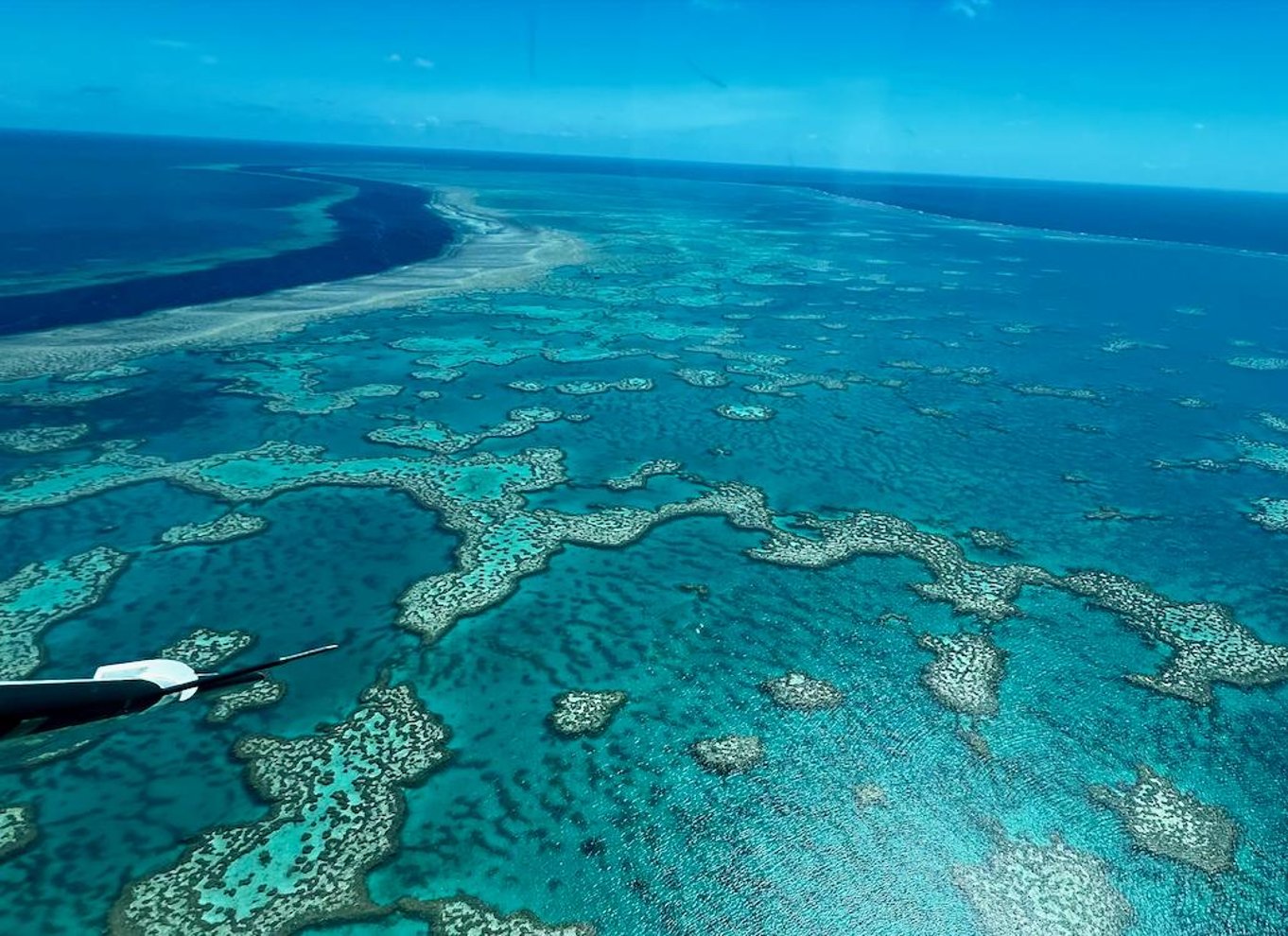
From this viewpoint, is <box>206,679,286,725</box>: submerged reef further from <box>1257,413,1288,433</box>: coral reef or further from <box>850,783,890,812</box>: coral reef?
<box>1257,413,1288,433</box>: coral reef

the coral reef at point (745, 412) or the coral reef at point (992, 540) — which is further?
the coral reef at point (745, 412)

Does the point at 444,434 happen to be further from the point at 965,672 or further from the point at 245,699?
the point at 965,672

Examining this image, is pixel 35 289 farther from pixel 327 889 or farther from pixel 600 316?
pixel 327 889

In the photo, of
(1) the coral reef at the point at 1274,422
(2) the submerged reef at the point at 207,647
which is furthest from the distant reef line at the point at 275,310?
(1) the coral reef at the point at 1274,422

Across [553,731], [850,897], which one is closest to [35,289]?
[553,731]

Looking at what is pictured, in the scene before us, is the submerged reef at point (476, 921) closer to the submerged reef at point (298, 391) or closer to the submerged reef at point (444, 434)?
the submerged reef at point (444, 434)

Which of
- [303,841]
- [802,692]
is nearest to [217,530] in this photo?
[303,841]
